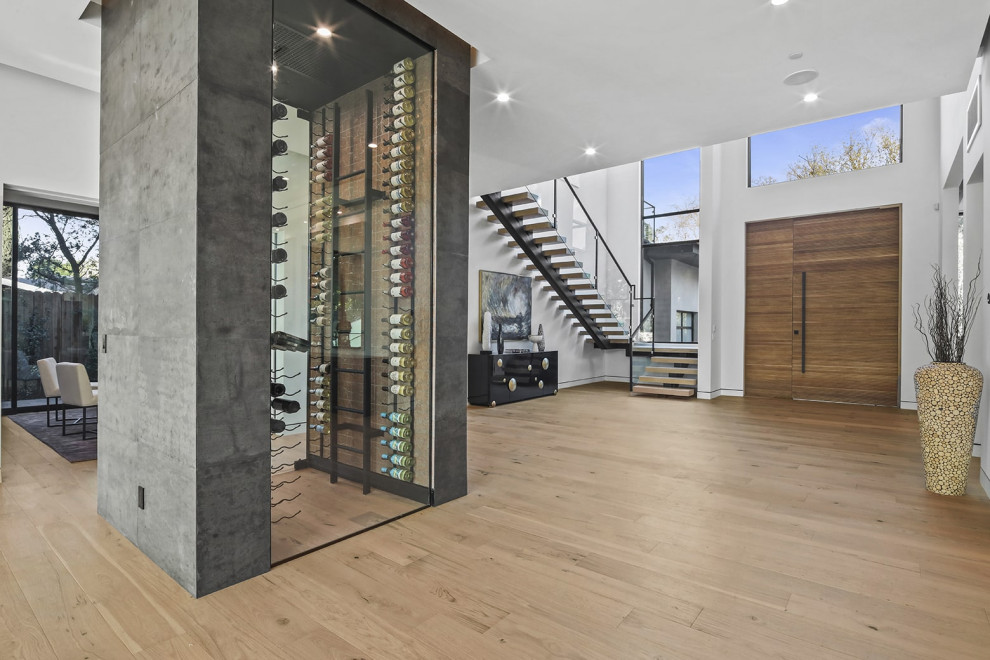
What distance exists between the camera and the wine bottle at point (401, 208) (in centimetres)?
311

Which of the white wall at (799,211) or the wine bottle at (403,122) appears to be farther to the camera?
the white wall at (799,211)

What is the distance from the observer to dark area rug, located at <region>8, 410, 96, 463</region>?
4406 millimetres

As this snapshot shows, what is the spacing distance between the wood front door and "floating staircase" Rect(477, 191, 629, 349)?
2.40 meters

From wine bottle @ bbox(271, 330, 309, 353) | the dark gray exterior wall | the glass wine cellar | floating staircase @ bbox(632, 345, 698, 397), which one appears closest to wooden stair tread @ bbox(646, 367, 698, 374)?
floating staircase @ bbox(632, 345, 698, 397)

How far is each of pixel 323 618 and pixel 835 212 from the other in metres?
8.19

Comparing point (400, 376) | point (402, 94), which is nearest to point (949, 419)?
point (400, 376)

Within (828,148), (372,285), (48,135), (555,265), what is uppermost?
(828,148)

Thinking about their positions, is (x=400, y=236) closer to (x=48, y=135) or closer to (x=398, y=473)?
(x=398, y=473)

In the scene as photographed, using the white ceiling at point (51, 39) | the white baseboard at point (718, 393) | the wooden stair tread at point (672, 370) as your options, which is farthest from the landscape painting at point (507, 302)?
the white ceiling at point (51, 39)

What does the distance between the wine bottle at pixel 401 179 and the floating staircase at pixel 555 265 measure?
4.36 metres

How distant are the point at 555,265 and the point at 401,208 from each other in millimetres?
5695

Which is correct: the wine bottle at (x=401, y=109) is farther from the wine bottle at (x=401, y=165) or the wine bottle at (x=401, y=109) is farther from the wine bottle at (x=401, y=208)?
the wine bottle at (x=401, y=208)

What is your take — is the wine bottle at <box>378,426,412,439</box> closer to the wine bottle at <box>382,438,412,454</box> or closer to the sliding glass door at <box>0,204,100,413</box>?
the wine bottle at <box>382,438,412,454</box>

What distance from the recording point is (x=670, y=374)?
8.58m
